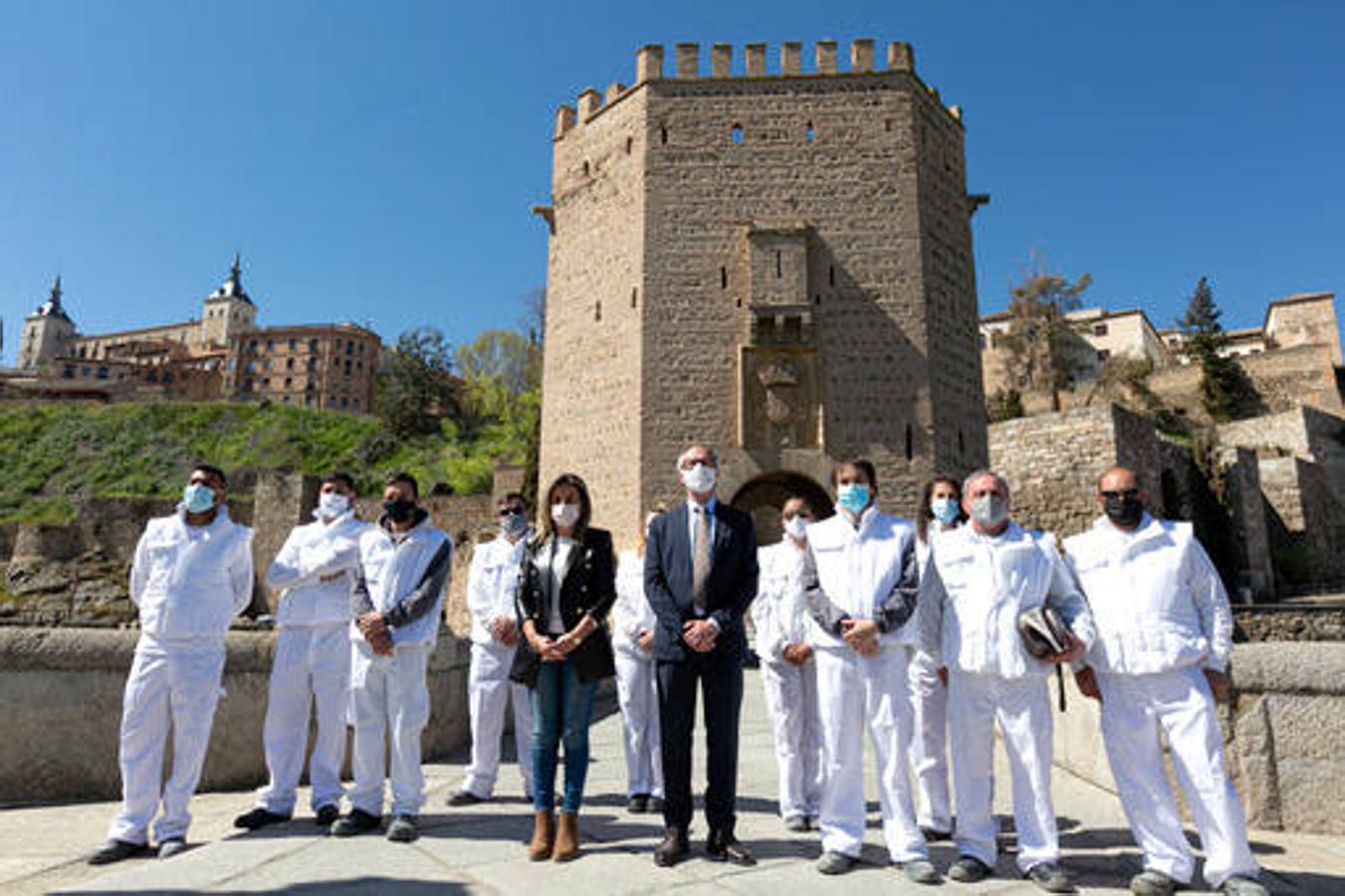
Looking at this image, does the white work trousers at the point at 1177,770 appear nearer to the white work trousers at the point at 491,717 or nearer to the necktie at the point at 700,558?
the necktie at the point at 700,558

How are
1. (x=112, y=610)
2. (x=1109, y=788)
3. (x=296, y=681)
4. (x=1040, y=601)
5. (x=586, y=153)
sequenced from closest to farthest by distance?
(x=1040, y=601), (x=296, y=681), (x=1109, y=788), (x=586, y=153), (x=112, y=610)

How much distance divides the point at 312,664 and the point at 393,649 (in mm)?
591

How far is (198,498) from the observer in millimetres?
4020

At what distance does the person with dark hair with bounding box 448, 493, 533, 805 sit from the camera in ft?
14.6

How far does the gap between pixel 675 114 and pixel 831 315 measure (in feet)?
16.3

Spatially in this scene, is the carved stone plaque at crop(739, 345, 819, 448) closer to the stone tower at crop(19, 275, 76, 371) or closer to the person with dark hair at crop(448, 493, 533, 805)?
the person with dark hair at crop(448, 493, 533, 805)

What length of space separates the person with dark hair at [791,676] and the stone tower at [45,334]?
113894 millimetres

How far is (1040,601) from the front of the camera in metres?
3.41

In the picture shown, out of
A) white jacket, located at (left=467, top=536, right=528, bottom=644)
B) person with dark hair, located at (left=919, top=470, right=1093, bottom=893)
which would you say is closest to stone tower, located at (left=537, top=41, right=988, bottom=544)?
white jacket, located at (left=467, top=536, right=528, bottom=644)

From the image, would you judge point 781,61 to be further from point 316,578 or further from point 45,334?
point 45,334

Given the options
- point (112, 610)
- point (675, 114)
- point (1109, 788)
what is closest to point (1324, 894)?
point (1109, 788)

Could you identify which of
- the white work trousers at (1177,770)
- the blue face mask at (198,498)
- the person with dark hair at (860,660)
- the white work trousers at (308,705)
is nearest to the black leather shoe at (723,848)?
the person with dark hair at (860,660)

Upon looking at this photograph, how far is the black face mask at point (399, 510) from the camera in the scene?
13.6 ft

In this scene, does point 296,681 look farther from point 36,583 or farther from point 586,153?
point 36,583
